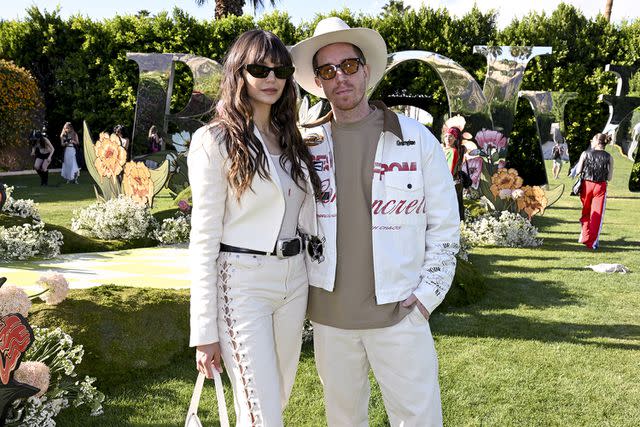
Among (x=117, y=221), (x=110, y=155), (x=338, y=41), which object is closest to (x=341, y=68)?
(x=338, y=41)

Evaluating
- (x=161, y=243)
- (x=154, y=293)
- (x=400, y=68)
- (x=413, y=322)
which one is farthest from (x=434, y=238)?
(x=400, y=68)

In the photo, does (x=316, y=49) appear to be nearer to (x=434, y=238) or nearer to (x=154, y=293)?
(x=434, y=238)

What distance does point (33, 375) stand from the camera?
10.2 ft

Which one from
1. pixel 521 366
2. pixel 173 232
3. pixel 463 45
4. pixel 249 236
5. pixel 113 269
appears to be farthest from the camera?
pixel 463 45

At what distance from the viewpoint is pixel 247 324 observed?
2283mm

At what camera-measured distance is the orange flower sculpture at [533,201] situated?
10.5 m

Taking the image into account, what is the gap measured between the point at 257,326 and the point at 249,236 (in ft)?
1.09

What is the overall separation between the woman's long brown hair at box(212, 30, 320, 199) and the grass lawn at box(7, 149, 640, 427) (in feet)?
6.37

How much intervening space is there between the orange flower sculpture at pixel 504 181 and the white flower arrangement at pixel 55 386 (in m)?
8.28

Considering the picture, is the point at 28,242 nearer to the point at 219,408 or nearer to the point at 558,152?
the point at 219,408

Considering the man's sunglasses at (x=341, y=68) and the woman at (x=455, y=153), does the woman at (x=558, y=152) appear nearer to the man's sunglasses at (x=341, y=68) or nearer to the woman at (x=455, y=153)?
the woman at (x=455, y=153)

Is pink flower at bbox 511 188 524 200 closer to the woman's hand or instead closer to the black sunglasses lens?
the black sunglasses lens

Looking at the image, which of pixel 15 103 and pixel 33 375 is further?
pixel 15 103

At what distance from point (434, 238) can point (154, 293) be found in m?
2.83
